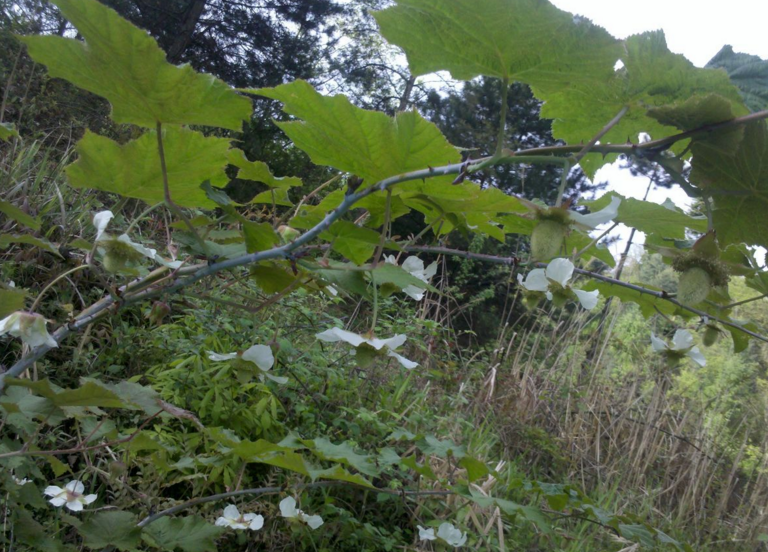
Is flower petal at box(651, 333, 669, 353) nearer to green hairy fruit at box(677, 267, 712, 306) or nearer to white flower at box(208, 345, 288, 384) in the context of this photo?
green hairy fruit at box(677, 267, 712, 306)

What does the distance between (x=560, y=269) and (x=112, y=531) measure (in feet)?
2.88

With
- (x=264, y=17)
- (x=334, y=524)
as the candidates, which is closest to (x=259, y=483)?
(x=334, y=524)

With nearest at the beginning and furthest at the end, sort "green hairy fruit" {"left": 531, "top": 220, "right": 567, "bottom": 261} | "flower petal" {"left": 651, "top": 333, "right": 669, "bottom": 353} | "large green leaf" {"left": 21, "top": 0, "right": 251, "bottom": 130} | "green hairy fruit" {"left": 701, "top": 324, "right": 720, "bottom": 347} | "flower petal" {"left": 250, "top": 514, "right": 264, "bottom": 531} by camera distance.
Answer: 1. "large green leaf" {"left": 21, "top": 0, "right": 251, "bottom": 130}
2. "green hairy fruit" {"left": 531, "top": 220, "right": 567, "bottom": 261}
3. "green hairy fruit" {"left": 701, "top": 324, "right": 720, "bottom": 347}
4. "flower petal" {"left": 651, "top": 333, "right": 669, "bottom": 353}
5. "flower petal" {"left": 250, "top": 514, "right": 264, "bottom": 531}

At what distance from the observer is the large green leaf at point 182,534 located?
3.21 feet

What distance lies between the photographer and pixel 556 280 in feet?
2.96

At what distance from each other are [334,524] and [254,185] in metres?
4.49

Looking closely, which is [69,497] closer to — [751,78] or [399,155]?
[399,155]

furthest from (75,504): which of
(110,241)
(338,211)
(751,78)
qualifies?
(751,78)

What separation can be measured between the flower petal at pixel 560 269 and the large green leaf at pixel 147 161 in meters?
0.52

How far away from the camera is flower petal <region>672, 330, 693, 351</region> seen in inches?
42.9

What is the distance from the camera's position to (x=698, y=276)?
596 mm

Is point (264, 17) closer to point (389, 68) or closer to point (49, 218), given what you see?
point (389, 68)

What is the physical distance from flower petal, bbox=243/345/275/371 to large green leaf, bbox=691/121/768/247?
60cm

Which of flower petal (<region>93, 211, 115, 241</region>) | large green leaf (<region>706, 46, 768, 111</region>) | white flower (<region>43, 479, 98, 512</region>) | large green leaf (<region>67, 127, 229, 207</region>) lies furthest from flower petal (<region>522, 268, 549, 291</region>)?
white flower (<region>43, 479, 98, 512</region>)
